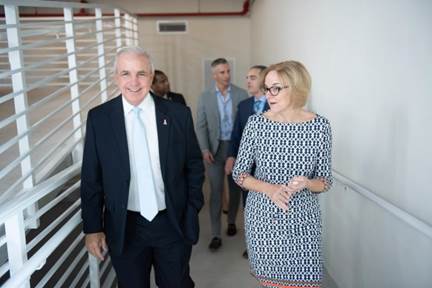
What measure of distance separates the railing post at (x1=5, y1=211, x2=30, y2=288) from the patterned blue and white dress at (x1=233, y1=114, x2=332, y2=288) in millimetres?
967

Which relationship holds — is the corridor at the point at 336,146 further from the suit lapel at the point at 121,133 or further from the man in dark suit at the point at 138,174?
the suit lapel at the point at 121,133

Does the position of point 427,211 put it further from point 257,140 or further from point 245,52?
point 245,52

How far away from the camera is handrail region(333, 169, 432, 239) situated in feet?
5.24

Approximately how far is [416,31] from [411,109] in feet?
1.10

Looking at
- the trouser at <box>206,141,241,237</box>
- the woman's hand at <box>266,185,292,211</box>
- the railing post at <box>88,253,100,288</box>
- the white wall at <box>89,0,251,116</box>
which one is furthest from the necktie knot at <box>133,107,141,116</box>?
the white wall at <box>89,0,251,116</box>

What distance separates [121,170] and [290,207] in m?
0.78

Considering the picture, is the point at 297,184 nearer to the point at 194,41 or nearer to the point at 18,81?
the point at 18,81

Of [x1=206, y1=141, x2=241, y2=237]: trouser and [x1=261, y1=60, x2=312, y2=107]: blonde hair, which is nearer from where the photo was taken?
[x1=261, y1=60, x2=312, y2=107]: blonde hair

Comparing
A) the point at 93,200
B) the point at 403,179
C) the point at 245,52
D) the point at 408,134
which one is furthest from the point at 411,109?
the point at 245,52

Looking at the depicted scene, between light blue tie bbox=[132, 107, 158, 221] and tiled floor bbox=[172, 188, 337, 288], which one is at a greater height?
light blue tie bbox=[132, 107, 158, 221]

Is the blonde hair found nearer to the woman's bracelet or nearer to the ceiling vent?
the woman's bracelet

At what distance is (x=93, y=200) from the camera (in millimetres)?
1858

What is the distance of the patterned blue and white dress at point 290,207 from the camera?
1.76 metres

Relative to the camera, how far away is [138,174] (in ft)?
5.97
